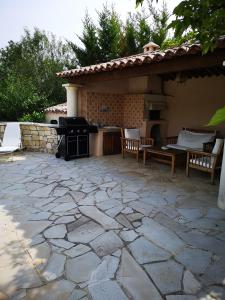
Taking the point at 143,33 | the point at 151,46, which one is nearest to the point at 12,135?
the point at 151,46

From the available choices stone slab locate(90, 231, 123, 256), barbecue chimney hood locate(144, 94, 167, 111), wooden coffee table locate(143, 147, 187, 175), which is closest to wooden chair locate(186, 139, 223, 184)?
wooden coffee table locate(143, 147, 187, 175)

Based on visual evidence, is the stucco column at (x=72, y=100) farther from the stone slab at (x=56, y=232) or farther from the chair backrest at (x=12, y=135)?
the stone slab at (x=56, y=232)

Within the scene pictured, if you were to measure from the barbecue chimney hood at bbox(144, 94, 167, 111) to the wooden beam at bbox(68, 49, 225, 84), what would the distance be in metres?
2.06

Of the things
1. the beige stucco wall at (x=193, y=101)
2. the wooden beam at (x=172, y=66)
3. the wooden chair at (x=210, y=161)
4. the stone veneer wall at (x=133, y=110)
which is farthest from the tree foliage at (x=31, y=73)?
the wooden chair at (x=210, y=161)

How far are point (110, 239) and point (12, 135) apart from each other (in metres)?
6.27

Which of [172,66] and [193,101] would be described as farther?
[193,101]

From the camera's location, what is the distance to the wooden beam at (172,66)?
14.2ft

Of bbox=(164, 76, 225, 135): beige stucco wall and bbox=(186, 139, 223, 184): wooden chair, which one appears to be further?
bbox=(164, 76, 225, 135): beige stucco wall

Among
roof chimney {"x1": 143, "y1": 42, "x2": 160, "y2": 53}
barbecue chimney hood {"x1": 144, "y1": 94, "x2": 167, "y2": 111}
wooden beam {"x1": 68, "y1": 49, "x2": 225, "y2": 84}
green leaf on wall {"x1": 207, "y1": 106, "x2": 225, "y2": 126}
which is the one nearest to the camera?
green leaf on wall {"x1": 207, "y1": 106, "x2": 225, "y2": 126}

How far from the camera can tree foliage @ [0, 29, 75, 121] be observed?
13.0 metres

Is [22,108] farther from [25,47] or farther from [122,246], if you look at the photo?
[122,246]

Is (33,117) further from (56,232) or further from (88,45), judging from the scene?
(56,232)

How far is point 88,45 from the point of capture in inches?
608

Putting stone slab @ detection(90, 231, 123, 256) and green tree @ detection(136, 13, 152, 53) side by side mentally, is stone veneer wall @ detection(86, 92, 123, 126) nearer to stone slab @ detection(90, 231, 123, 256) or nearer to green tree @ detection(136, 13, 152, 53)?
stone slab @ detection(90, 231, 123, 256)
